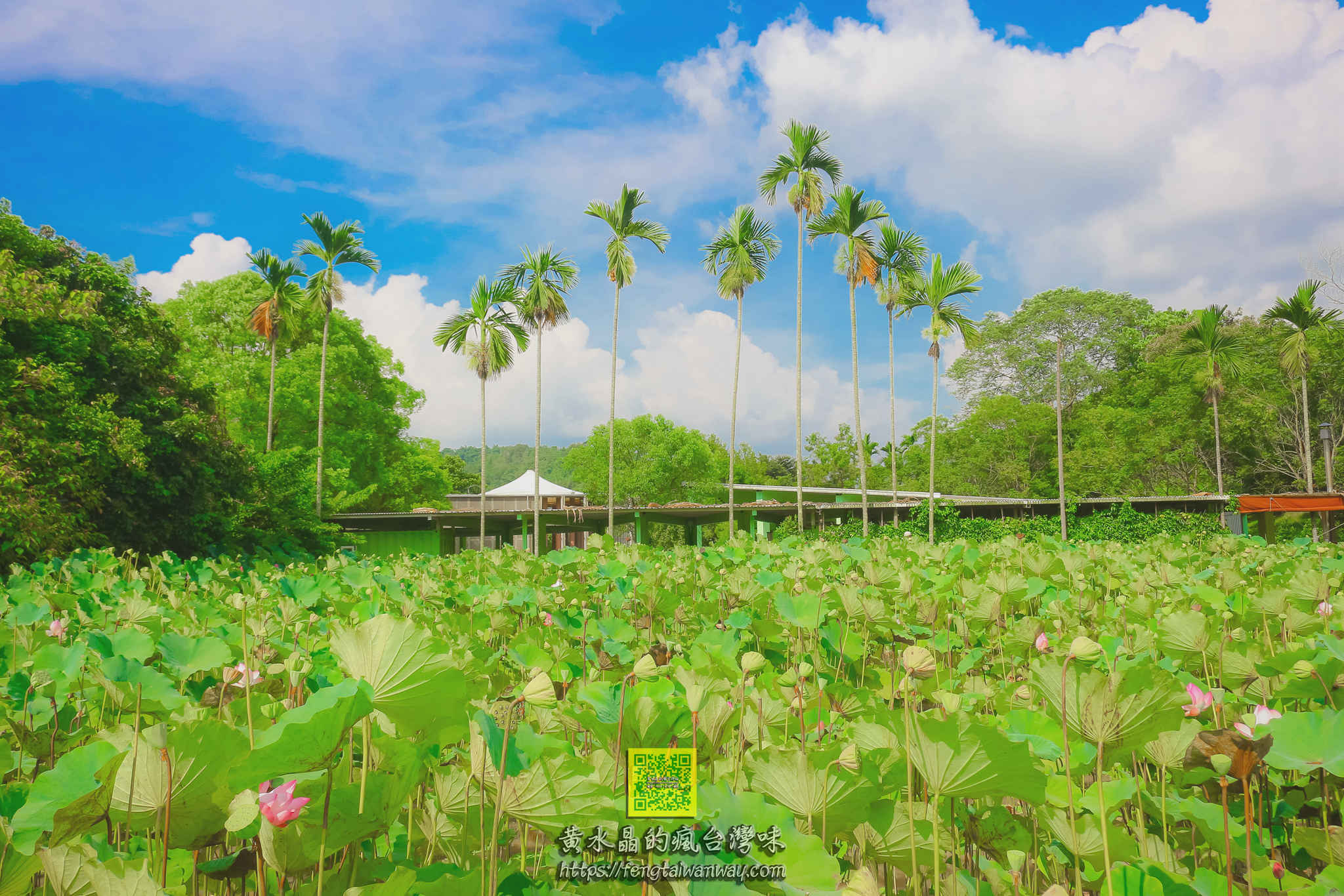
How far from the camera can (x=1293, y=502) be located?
17.7 meters

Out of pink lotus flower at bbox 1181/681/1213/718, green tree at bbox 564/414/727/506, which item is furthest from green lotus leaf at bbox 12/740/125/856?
green tree at bbox 564/414/727/506

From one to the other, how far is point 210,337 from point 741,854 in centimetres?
2712

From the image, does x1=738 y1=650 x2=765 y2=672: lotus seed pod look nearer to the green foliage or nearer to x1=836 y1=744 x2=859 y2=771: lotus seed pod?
x1=836 y1=744 x2=859 y2=771: lotus seed pod

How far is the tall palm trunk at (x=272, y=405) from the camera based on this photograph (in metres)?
19.8

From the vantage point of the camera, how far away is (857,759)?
3.26 ft

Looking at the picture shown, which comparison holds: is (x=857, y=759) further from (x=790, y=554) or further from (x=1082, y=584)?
(x=790, y=554)

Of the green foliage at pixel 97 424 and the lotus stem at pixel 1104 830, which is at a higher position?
the green foliage at pixel 97 424

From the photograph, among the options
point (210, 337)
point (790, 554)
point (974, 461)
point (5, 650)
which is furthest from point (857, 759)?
point (974, 461)

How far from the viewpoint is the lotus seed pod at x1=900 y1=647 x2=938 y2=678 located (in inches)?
40.6

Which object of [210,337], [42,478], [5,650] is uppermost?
[210,337]

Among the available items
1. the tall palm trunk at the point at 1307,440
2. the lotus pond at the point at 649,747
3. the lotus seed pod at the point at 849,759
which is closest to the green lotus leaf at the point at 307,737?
the lotus pond at the point at 649,747

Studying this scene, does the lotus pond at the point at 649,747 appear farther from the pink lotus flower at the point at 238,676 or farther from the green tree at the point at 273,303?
the green tree at the point at 273,303

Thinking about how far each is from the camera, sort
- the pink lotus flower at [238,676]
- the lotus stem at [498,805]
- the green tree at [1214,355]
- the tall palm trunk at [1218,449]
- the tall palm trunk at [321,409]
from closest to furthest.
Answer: the lotus stem at [498,805] → the pink lotus flower at [238,676] → the tall palm trunk at [321,409] → the tall palm trunk at [1218,449] → the green tree at [1214,355]

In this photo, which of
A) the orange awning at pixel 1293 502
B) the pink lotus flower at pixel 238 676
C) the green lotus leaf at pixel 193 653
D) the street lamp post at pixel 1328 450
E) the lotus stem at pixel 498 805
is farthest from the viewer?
the street lamp post at pixel 1328 450
